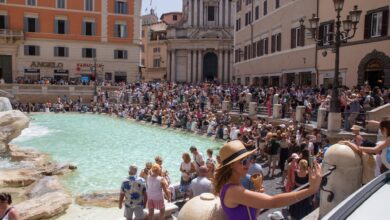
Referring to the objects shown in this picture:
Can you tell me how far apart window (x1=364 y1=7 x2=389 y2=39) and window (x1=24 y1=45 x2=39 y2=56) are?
37658 millimetres

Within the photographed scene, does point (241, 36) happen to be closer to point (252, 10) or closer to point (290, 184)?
point (252, 10)

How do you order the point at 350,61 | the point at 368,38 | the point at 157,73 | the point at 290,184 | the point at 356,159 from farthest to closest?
1. the point at 157,73
2. the point at 350,61
3. the point at 368,38
4. the point at 290,184
5. the point at 356,159

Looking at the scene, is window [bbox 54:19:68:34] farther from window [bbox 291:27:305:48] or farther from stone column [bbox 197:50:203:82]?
window [bbox 291:27:305:48]

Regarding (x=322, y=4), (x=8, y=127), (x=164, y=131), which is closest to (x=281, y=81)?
(x=322, y=4)

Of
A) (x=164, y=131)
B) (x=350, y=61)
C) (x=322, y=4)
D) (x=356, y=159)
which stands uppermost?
(x=322, y=4)

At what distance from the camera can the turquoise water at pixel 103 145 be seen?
1480 centimetres

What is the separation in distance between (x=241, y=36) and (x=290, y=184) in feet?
114

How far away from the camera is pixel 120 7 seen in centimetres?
5091

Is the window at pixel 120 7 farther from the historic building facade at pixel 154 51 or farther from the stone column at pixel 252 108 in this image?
the stone column at pixel 252 108

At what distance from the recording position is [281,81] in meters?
30.5

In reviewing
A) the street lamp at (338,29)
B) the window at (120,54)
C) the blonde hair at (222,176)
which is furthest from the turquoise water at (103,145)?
the window at (120,54)

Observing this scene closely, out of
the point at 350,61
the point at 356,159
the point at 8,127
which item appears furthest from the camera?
the point at 350,61

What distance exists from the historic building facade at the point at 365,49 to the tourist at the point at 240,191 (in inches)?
691

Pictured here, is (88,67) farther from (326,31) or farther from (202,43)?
(326,31)
